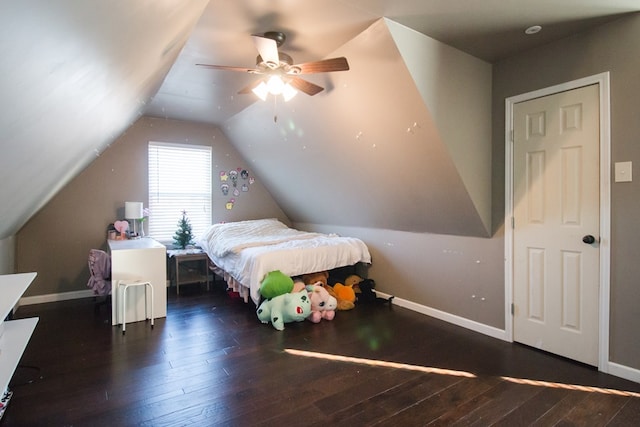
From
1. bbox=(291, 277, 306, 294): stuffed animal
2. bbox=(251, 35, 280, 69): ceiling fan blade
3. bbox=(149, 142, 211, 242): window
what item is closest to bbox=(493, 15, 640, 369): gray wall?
bbox=(251, 35, 280, 69): ceiling fan blade

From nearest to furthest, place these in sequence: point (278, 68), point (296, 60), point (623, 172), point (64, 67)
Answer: point (64, 67) < point (623, 172) < point (278, 68) < point (296, 60)

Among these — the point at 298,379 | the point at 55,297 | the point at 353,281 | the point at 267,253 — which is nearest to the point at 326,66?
the point at 267,253

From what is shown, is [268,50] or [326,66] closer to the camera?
[268,50]

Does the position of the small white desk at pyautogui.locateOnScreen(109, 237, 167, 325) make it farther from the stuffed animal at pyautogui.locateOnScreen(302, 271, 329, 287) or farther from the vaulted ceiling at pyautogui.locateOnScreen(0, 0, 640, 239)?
the stuffed animal at pyautogui.locateOnScreen(302, 271, 329, 287)

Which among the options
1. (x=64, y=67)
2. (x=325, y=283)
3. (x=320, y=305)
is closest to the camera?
(x=64, y=67)

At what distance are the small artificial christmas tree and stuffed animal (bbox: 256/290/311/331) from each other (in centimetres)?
212

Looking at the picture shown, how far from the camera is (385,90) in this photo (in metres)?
2.67

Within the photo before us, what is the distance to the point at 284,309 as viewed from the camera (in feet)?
10.4

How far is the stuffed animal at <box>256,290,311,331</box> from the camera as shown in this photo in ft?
10.3

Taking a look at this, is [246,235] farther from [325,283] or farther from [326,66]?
[326,66]

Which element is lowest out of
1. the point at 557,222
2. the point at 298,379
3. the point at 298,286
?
the point at 298,379

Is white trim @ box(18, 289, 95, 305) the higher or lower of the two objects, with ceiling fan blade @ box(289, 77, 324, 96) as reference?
lower

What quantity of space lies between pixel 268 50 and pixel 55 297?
4.02 m

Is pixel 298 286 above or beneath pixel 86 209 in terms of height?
beneath
